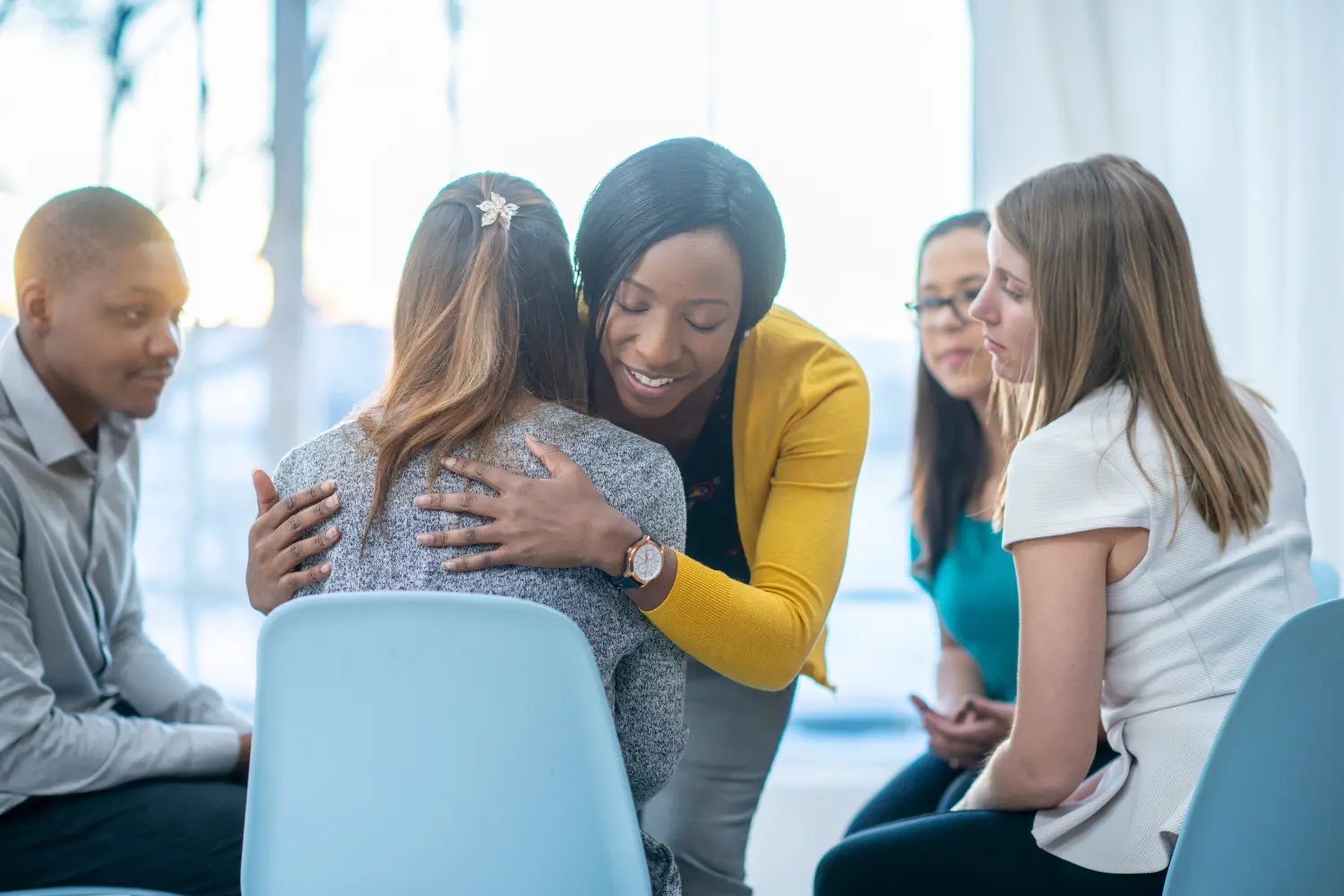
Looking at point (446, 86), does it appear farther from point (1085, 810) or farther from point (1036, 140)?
point (1085, 810)

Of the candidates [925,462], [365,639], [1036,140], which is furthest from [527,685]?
[1036,140]

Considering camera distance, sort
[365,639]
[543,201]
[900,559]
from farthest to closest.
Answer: [900,559]
[543,201]
[365,639]

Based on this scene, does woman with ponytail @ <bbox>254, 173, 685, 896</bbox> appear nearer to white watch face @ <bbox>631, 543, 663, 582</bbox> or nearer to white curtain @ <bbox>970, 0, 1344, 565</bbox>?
white watch face @ <bbox>631, 543, 663, 582</bbox>

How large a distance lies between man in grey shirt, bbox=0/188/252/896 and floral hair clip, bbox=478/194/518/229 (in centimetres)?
67

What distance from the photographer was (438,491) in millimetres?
943

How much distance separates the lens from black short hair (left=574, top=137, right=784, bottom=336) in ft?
3.93

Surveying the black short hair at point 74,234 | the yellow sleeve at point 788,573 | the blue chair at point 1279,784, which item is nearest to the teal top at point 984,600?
the yellow sleeve at point 788,573

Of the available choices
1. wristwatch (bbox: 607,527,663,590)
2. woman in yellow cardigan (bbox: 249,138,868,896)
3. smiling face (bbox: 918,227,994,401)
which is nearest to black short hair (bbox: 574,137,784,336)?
woman in yellow cardigan (bbox: 249,138,868,896)

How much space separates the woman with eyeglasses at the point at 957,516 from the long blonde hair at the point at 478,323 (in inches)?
34.1

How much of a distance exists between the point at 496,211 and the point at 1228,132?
221 cm

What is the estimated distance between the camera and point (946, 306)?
1.88 metres

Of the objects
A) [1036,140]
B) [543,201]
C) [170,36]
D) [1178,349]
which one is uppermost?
[170,36]

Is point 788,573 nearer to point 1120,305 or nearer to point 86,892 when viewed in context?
point 1120,305

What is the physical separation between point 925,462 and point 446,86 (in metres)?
1.54
